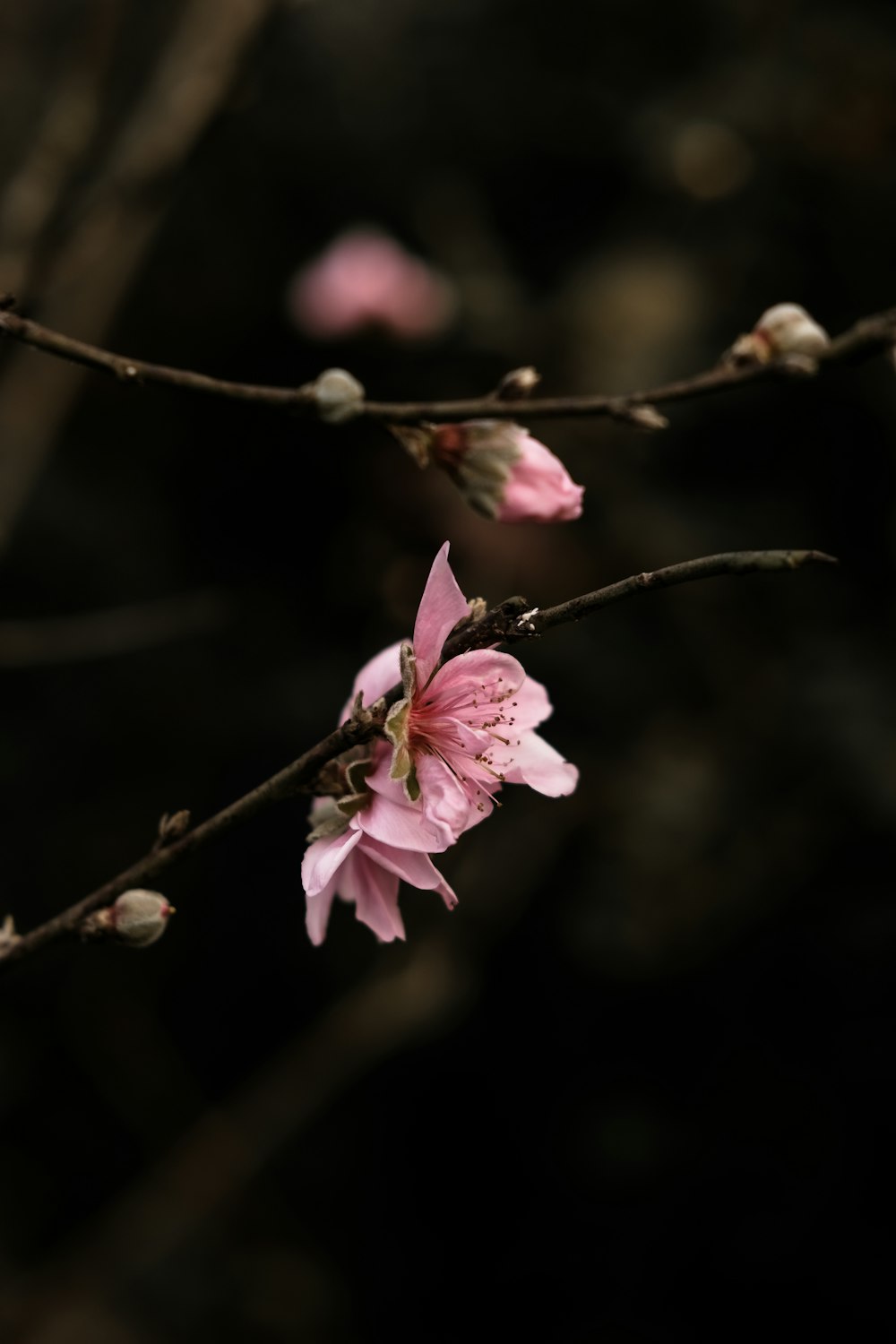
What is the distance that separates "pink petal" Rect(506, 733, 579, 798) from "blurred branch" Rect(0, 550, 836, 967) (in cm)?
12

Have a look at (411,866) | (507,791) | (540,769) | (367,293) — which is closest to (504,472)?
(540,769)

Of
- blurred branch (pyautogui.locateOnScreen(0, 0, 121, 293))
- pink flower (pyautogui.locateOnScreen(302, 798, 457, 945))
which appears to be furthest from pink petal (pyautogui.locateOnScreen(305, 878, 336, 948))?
blurred branch (pyautogui.locateOnScreen(0, 0, 121, 293))

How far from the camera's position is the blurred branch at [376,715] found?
570 millimetres

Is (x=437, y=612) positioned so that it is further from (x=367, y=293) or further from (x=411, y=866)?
(x=367, y=293)

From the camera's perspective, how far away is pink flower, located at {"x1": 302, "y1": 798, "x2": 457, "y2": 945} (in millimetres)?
653

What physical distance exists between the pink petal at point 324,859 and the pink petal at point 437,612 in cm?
10

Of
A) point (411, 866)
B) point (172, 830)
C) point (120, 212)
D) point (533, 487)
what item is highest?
point (120, 212)

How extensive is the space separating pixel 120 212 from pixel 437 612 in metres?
1.08

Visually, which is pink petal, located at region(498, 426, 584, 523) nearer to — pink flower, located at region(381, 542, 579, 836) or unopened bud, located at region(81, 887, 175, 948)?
pink flower, located at region(381, 542, 579, 836)

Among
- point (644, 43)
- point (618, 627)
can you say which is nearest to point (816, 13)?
point (644, 43)

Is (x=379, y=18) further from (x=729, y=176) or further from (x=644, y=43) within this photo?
(x=729, y=176)

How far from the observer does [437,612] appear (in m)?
0.65

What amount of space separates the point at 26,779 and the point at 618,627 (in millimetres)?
1006

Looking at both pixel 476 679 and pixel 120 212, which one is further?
pixel 120 212
